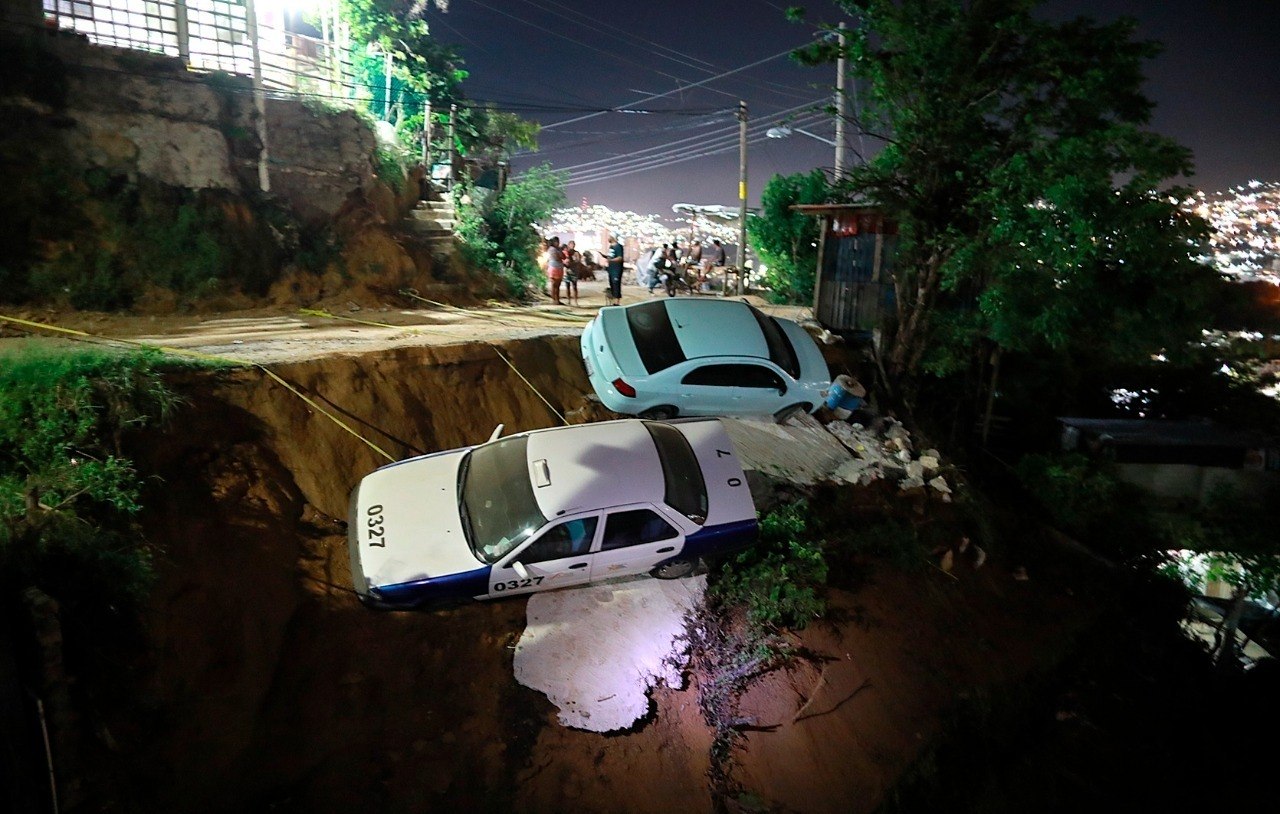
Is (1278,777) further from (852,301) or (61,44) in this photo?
(61,44)

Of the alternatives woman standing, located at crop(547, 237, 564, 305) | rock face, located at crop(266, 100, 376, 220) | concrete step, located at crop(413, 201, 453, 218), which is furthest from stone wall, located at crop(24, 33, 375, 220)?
woman standing, located at crop(547, 237, 564, 305)

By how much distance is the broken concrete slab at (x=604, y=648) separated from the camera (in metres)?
6.41

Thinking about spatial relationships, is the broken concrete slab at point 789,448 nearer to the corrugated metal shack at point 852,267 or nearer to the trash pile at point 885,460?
the trash pile at point 885,460

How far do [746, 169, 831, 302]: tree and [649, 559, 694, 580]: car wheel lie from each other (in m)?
12.3

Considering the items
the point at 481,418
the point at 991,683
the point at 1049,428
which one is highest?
the point at 481,418

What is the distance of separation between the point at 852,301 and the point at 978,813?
1068cm

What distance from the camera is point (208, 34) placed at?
13453 mm

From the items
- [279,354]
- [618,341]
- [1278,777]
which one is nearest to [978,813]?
[1278,777]

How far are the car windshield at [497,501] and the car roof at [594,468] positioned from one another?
12 centimetres

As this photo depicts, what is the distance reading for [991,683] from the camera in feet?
26.6

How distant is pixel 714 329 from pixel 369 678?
606 centimetres

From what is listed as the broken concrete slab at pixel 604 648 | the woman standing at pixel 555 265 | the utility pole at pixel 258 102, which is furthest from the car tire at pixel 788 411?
the utility pole at pixel 258 102

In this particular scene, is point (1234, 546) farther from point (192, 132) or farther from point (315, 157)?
point (192, 132)

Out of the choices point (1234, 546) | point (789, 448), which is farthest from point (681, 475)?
point (1234, 546)
